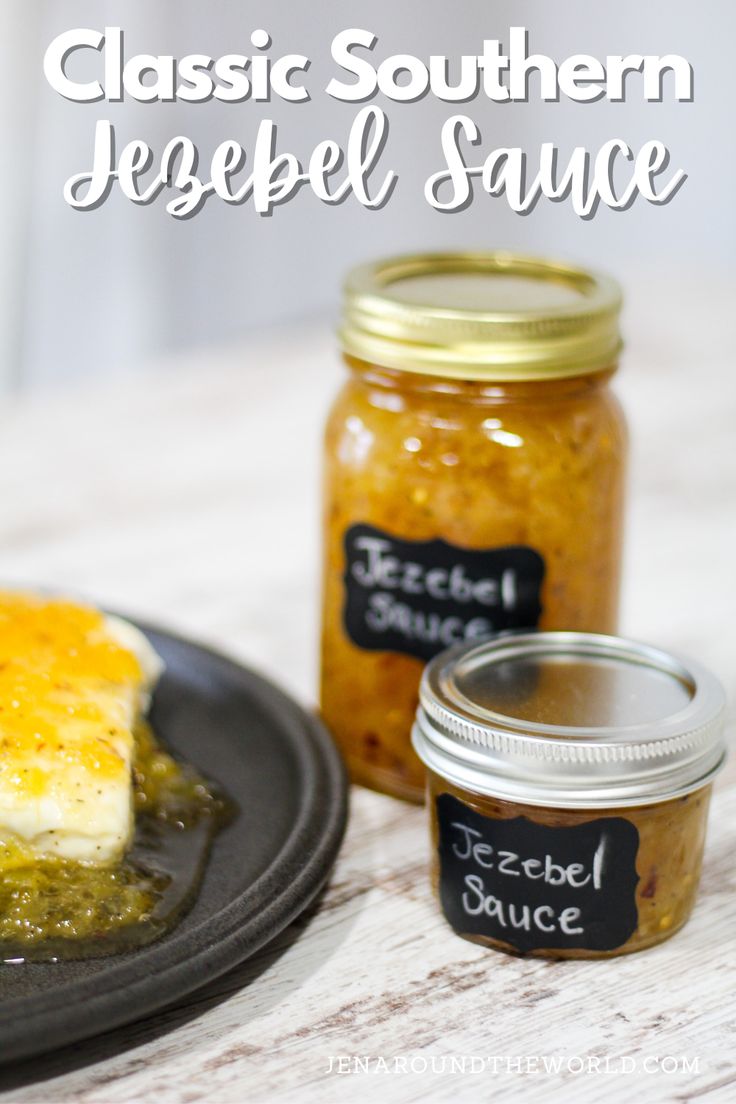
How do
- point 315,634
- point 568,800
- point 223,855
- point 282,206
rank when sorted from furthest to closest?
point 282,206 → point 315,634 → point 223,855 → point 568,800

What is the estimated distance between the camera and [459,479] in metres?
1.13

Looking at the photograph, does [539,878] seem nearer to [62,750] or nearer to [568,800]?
[568,800]

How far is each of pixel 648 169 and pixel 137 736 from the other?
709 mm

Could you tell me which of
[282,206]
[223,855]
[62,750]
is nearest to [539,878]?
[223,855]

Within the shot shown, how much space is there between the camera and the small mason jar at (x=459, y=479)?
1.12 m

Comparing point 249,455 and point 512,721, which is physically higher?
point 512,721

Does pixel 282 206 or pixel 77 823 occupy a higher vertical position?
pixel 282 206

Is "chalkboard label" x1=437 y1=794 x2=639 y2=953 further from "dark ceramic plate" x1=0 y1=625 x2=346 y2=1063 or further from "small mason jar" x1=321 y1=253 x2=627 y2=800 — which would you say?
"small mason jar" x1=321 y1=253 x2=627 y2=800

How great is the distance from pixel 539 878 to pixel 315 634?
69 centimetres

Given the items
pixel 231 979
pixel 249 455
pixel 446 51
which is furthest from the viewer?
pixel 446 51

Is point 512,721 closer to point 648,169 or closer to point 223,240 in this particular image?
point 648,169

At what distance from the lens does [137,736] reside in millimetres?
1188

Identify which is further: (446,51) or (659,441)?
(446,51)

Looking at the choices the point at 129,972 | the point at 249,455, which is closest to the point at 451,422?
the point at 129,972
